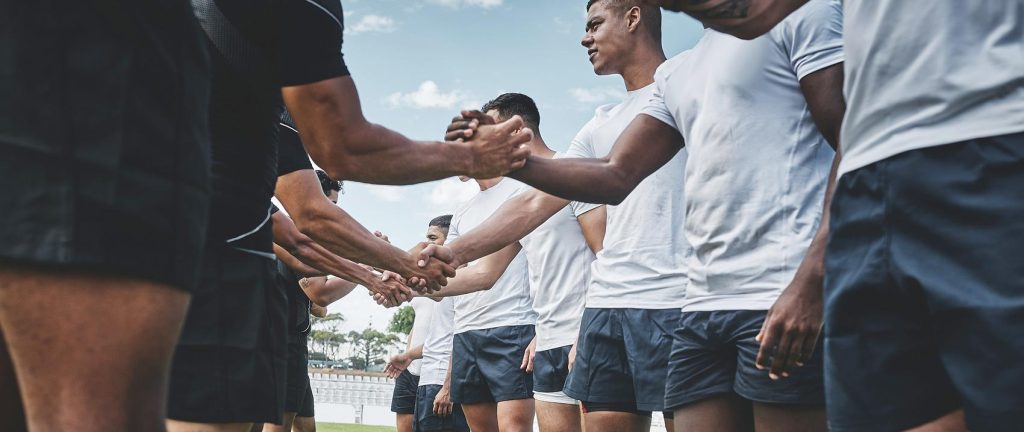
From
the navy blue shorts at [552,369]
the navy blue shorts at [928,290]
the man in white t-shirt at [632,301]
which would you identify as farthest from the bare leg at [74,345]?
the navy blue shorts at [552,369]

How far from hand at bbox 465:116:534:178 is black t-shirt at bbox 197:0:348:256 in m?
0.88

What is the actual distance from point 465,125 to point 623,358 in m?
1.59

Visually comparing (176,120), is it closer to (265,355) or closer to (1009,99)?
(265,355)

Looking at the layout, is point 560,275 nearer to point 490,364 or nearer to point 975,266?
point 490,364

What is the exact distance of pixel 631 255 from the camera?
4.43m

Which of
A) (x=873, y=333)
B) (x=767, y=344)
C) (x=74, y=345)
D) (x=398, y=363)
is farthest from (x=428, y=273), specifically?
(x=398, y=363)

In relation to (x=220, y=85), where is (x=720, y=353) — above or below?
below

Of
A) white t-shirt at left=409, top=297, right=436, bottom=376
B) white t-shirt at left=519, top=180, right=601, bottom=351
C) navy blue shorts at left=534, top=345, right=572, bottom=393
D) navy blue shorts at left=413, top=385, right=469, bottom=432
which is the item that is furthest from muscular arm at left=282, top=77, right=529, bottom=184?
white t-shirt at left=409, top=297, right=436, bottom=376

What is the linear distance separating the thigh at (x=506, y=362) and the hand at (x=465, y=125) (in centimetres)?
345

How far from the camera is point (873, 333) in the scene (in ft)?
6.34

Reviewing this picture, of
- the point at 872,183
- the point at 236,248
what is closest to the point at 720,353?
the point at 872,183

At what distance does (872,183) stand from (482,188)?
534 centimetres

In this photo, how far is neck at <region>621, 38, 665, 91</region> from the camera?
5.04 meters

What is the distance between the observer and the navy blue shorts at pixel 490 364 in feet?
22.0
